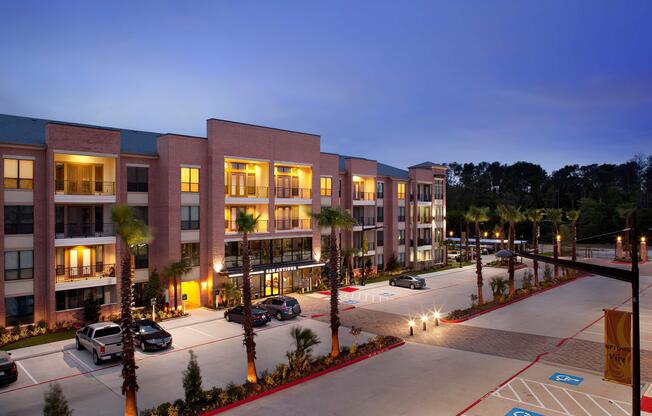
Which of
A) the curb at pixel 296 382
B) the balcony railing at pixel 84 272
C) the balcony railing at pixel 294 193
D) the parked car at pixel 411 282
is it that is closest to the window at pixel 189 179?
the balcony railing at pixel 294 193

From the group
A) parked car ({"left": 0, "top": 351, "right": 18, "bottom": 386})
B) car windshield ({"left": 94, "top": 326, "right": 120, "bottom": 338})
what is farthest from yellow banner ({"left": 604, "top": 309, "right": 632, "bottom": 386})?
parked car ({"left": 0, "top": 351, "right": 18, "bottom": 386})

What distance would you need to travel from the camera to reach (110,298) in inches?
1217

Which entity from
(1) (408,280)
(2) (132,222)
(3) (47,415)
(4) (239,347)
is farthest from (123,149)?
(1) (408,280)

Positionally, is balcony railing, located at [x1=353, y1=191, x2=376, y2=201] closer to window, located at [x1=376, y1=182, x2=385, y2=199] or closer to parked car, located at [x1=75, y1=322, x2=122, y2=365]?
window, located at [x1=376, y1=182, x2=385, y2=199]

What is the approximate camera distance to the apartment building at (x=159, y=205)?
28.0 m

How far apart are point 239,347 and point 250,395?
287 inches

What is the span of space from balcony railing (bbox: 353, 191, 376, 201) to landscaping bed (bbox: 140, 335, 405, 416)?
27.5 m

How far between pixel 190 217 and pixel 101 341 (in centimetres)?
1404

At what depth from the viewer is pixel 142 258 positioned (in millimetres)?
33562

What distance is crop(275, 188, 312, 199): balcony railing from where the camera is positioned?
40.4m

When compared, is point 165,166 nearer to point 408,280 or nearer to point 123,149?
point 123,149

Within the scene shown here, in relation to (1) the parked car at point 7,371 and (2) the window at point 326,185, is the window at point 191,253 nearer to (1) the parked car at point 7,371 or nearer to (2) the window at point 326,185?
(2) the window at point 326,185

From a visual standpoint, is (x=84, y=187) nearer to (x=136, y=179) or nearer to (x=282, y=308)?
(x=136, y=179)

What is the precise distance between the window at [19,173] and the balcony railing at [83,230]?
3171 millimetres
